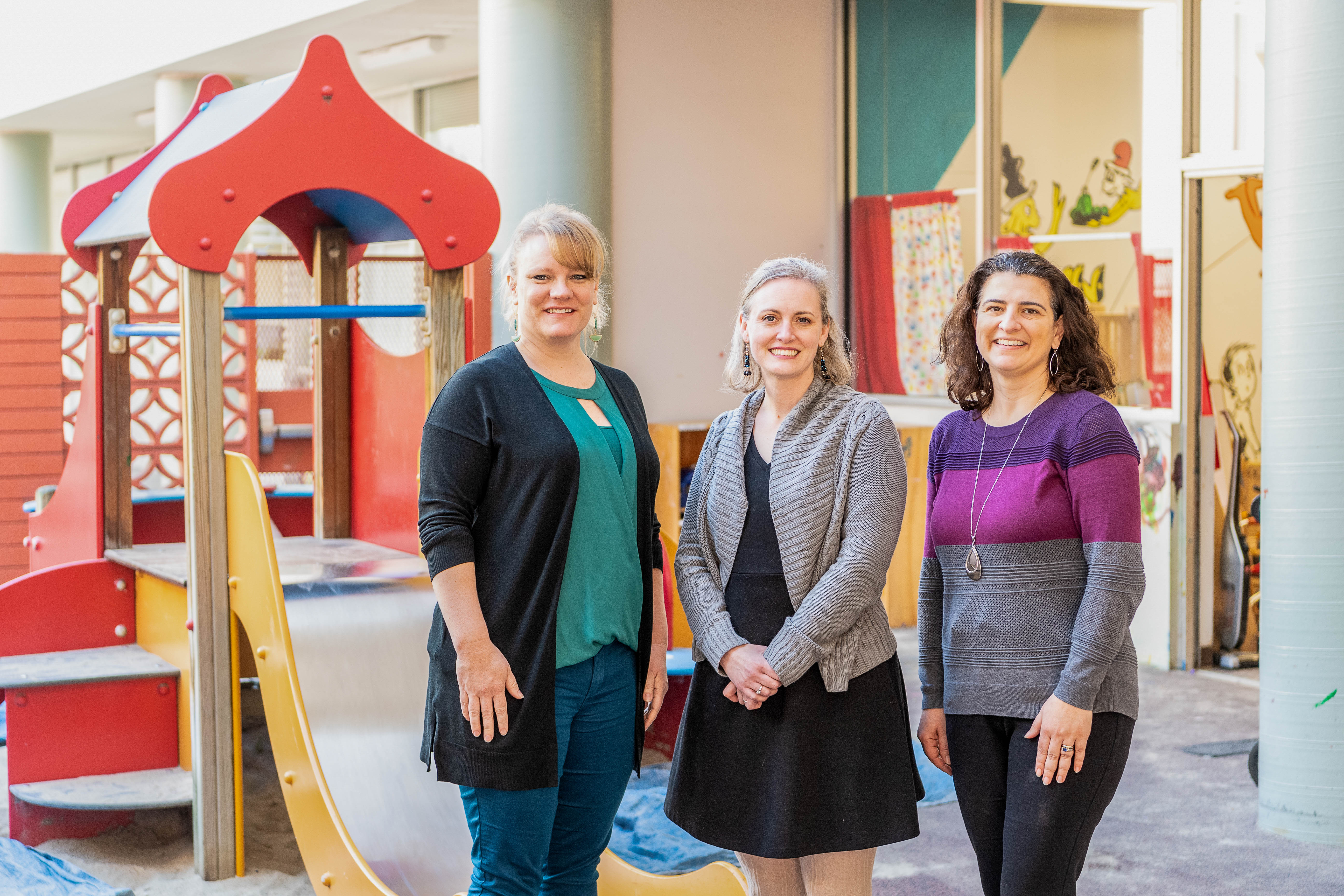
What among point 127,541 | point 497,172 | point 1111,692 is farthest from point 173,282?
point 1111,692

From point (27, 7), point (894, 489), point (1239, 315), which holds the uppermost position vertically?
point (27, 7)

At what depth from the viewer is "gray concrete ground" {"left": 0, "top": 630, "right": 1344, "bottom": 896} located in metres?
3.10

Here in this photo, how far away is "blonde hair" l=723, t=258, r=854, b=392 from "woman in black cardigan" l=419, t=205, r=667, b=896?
25 centimetres

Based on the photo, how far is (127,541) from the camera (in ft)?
13.3

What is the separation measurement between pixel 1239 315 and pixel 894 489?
14.3 feet

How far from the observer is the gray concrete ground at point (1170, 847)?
121 inches

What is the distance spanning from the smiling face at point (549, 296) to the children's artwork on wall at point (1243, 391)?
440cm

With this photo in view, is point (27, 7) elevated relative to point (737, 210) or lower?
elevated

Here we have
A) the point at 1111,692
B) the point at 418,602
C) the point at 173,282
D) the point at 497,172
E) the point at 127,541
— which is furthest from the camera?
the point at 497,172

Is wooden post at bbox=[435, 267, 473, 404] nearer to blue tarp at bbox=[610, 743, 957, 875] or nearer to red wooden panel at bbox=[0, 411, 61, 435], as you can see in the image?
blue tarp at bbox=[610, 743, 957, 875]

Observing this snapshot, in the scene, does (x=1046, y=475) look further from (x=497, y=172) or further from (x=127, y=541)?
(x=497, y=172)

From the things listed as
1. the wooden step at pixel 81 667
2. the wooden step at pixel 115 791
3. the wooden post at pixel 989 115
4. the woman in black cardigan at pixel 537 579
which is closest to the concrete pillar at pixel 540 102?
the wooden post at pixel 989 115

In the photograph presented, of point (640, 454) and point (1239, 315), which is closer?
point (640, 454)

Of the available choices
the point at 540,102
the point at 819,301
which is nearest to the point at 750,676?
the point at 819,301
